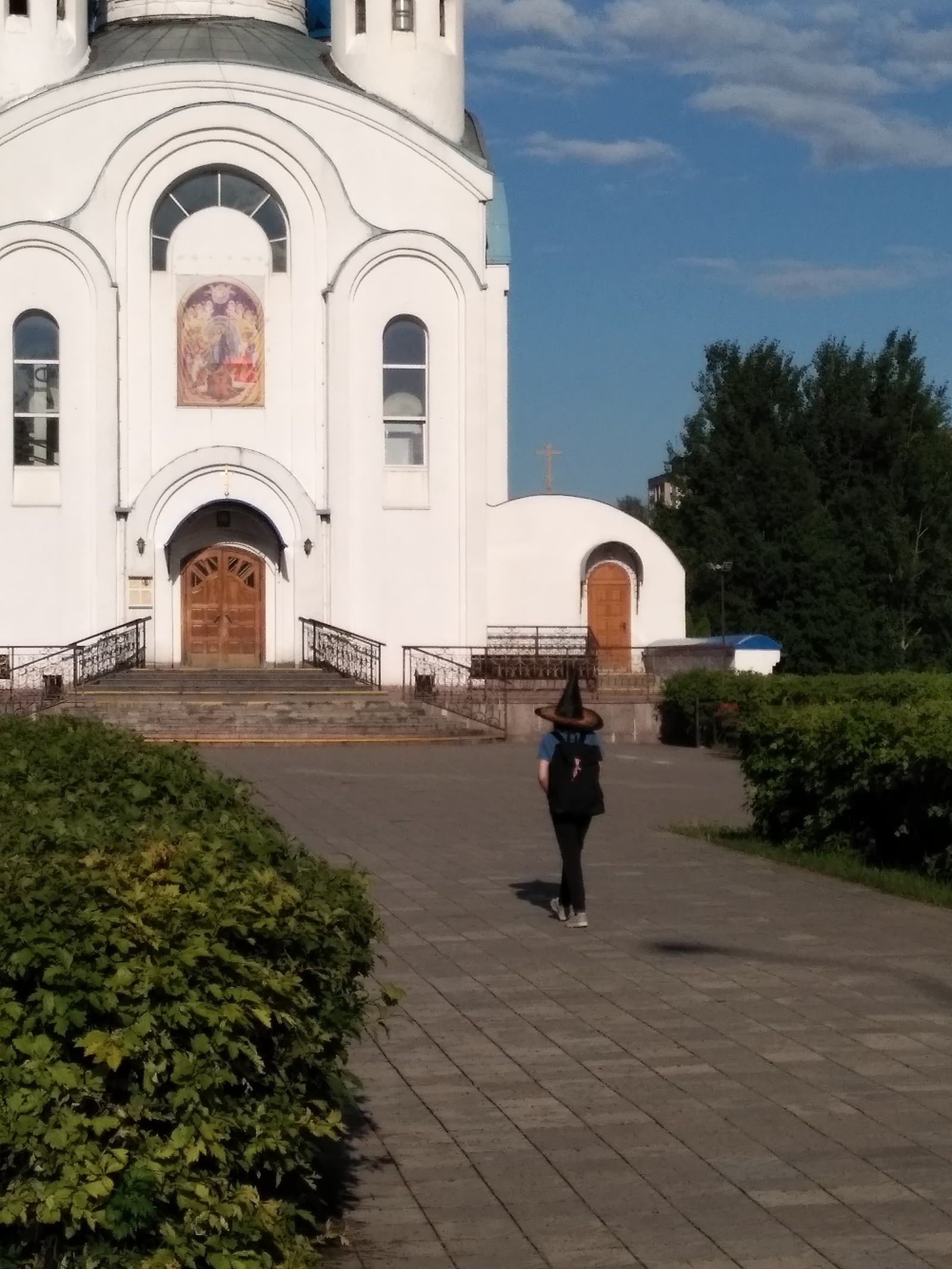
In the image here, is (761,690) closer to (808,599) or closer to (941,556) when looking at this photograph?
(808,599)

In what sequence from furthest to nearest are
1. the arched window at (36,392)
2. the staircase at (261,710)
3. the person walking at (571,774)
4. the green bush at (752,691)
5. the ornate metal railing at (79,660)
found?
1. the arched window at (36,392)
2. the ornate metal railing at (79,660)
3. the staircase at (261,710)
4. the green bush at (752,691)
5. the person walking at (571,774)

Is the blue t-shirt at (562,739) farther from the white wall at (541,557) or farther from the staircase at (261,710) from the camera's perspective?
the white wall at (541,557)

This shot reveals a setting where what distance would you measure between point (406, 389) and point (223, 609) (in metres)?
5.58

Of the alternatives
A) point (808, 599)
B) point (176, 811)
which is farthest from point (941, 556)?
point (176, 811)

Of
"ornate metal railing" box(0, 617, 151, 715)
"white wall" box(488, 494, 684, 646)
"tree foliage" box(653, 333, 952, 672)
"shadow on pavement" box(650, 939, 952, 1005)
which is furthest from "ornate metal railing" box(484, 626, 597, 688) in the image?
"shadow on pavement" box(650, 939, 952, 1005)

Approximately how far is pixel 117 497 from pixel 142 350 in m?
2.98

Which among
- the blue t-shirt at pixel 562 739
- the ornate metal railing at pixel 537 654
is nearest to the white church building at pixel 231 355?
the ornate metal railing at pixel 537 654

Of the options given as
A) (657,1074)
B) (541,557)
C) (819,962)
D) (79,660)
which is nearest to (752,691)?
(541,557)

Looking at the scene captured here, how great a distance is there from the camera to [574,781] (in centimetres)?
1263

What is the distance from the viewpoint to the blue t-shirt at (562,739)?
12.8 meters

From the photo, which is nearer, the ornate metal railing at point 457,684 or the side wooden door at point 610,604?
the ornate metal railing at point 457,684

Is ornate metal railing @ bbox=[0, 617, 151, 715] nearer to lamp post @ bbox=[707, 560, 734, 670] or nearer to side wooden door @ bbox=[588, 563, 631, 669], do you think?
side wooden door @ bbox=[588, 563, 631, 669]

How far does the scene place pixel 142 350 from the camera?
38.4m

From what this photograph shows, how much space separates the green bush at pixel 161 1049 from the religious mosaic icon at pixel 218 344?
33.4 meters
